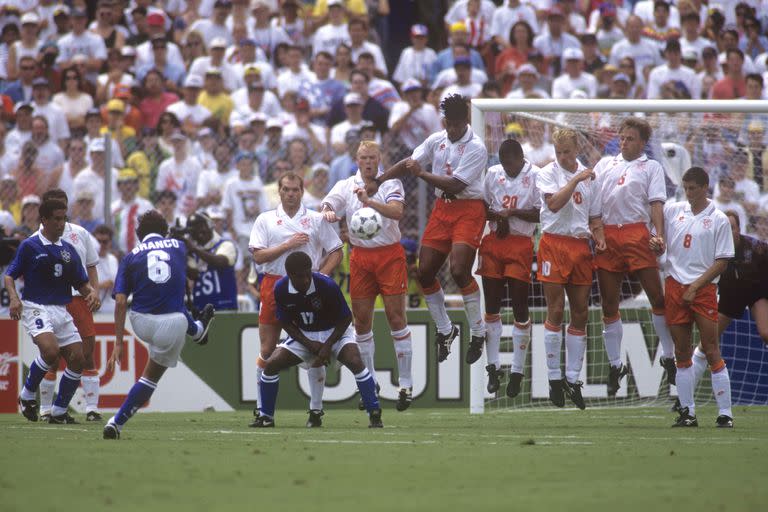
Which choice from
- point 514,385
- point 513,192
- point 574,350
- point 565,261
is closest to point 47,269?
point 513,192

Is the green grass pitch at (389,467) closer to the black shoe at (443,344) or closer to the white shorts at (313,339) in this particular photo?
the white shorts at (313,339)

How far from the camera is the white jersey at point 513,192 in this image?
13.9 m

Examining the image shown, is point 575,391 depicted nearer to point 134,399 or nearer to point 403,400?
point 403,400

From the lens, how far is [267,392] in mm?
12797

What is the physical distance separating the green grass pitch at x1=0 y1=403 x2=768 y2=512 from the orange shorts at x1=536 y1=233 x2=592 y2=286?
152 cm

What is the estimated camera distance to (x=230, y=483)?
8023 mm

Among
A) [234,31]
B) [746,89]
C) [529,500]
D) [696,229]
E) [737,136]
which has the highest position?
[234,31]

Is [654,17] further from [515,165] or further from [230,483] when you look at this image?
[230,483]

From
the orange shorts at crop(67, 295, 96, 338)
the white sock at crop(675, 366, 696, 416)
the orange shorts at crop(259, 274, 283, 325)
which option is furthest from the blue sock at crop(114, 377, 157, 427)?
the white sock at crop(675, 366, 696, 416)

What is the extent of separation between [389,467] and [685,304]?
4.42 metres

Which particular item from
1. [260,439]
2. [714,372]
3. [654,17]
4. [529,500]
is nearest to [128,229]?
[260,439]

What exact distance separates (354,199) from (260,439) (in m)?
3.57

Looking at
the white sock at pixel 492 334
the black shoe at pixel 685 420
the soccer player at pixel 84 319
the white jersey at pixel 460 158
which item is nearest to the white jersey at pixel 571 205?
the white jersey at pixel 460 158

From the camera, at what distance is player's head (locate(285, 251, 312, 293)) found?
1197 cm
